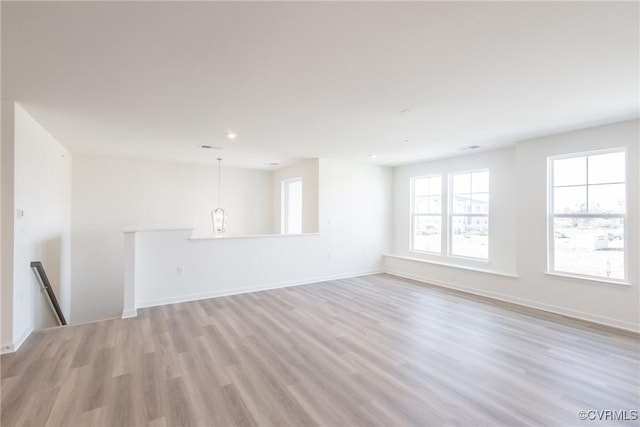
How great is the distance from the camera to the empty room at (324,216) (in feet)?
6.36

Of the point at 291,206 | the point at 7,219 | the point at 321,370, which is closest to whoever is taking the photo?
the point at 321,370

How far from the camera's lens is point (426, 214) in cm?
656

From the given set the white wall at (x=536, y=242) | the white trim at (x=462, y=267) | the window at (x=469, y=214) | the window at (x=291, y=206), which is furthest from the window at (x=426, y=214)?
the window at (x=291, y=206)

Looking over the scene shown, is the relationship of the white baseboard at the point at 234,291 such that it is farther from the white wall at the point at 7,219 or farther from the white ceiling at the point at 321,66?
the white ceiling at the point at 321,66

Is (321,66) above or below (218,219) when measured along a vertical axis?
above

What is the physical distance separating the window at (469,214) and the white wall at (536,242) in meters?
0.19

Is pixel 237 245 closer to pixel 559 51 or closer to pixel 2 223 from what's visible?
pixel 2 223

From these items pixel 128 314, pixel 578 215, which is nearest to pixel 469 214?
pixel 578 215

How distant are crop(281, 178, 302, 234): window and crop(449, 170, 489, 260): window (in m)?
3.75

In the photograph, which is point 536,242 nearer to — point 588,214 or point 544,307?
point 588,214

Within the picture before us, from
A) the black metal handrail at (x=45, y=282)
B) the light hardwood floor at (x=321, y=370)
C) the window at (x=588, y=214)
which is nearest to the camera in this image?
the light hardwood floor at (x=321, y=370)

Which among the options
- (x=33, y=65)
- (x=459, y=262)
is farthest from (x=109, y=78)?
(x=459, y=262)

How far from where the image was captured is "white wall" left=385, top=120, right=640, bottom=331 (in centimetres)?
358

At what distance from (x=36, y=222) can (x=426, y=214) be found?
21.8 feet
